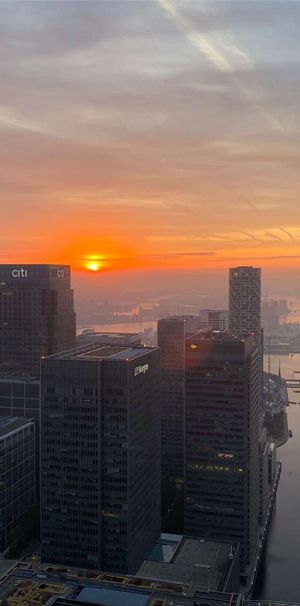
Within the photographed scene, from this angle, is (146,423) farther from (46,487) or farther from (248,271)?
(248,271)

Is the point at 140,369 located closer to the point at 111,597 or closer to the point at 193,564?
the point at 193,564

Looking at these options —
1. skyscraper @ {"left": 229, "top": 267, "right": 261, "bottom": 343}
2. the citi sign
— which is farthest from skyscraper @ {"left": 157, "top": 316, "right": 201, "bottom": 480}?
skyscraper @ {"left": 229, "top": 267, "right": 261, "bottom": 343}

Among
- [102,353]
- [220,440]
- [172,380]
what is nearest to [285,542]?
[220,440]

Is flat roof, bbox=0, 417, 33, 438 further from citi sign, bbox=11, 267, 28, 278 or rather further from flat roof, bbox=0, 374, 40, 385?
citi sign, bbox=11, 267, 28, 278

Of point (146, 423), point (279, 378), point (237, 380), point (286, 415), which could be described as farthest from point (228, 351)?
point (279, 378)

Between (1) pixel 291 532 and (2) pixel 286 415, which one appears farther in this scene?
(2) pixel 286 415
